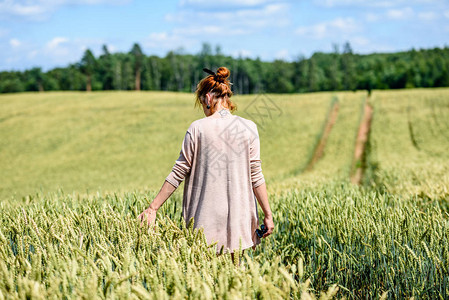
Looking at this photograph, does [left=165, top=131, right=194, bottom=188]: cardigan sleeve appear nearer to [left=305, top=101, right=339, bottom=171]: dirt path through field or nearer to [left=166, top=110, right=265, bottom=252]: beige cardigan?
[left=166, top=110, right=265, bottom=252]: beige cardigan

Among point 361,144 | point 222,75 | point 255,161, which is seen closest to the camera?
point 222,75

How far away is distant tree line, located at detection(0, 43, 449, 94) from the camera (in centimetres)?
8925

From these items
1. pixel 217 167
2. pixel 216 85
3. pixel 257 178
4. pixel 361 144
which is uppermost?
pixel 216 85

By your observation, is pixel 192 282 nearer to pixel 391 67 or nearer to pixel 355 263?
pixel 355 263

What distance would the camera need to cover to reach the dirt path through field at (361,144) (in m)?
20.3

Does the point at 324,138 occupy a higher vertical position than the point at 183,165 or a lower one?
lower

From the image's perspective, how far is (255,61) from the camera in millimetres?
123875

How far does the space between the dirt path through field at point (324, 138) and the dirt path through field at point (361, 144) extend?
2.39m

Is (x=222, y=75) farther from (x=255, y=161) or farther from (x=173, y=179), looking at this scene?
(x=173, y=179)

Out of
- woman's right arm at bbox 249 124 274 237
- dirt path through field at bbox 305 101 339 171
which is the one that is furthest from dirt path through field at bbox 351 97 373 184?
woman's right arm at bbox 249 124 274 237

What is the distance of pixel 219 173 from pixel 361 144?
2749 centimetres

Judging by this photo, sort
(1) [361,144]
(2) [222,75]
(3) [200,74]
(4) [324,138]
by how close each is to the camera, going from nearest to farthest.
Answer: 1. (2) [222,75]
2. (1) [361,144]
3. (4) [324,138]
4. (3) [200,74]

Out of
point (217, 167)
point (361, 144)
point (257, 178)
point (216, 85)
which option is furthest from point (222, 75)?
point (361, 144)

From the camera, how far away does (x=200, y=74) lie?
10875cm
